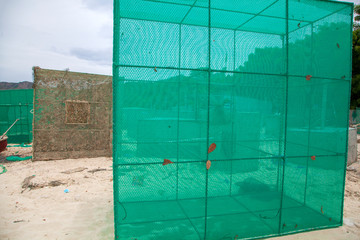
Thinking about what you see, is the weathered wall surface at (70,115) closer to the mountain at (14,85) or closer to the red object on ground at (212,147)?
the red object on ground at (212,147)

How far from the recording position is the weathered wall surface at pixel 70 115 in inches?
312

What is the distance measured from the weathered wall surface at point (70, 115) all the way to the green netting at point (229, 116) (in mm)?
5710

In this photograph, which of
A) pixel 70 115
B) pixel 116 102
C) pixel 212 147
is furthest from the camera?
pixel 70 115

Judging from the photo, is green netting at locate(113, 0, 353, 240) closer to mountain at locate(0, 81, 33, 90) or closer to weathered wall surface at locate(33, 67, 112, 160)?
weathered wall surface at locate(33, 67, 112, 160)

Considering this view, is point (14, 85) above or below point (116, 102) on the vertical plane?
above

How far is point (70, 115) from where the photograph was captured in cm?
822

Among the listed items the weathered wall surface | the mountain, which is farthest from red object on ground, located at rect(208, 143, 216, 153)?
the mountain

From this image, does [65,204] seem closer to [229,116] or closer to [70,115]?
[229,116]

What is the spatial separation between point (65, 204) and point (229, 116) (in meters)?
3.94

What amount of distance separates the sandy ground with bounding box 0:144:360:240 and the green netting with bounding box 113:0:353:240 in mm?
707

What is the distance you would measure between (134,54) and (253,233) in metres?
3.33

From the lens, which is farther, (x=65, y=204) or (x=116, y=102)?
(x=65, y=204)

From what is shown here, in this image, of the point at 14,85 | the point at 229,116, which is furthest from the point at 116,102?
the point at 14,85

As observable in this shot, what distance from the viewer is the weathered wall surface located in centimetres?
792
